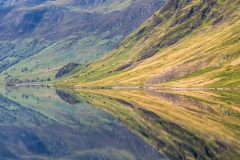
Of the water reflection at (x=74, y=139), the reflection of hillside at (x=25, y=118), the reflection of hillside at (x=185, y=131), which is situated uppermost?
the reflection of hillside at (x=25, y=118)

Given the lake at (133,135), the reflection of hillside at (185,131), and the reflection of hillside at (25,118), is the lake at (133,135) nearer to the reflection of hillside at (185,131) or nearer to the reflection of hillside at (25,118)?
the reflection of hillside at (185,131)

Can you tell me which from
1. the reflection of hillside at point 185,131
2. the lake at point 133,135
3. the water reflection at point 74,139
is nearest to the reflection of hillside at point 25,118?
the water reflection at point 74,139

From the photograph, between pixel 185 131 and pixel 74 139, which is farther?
pixel 74 139

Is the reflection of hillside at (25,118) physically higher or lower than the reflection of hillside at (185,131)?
higher

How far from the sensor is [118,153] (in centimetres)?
9288

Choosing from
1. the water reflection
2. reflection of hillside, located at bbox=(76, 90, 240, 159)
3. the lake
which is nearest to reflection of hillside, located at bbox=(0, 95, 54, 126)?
the water reflection

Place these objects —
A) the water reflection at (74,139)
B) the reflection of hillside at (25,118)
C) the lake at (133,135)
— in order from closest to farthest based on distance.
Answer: the lake at (133,135) → the water reflection at (74,139) → the reflection of hillside at (25,118)

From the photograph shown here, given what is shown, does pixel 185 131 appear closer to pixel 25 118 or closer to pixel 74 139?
pixel 74 139

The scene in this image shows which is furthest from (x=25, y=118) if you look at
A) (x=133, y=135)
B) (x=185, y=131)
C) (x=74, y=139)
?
(x=185, y=131)

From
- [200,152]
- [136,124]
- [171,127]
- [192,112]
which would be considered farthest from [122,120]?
[200,152]

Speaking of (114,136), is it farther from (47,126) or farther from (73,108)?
(73,108)

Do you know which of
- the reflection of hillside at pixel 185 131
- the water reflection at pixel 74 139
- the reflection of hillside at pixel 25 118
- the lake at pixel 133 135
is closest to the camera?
the reflection of hillside at pixel 185 131

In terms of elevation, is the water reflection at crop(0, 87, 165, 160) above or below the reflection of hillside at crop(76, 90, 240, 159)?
above

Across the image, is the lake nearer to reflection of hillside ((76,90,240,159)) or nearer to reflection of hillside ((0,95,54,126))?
reflection of hillside ((76,90,240,159))
